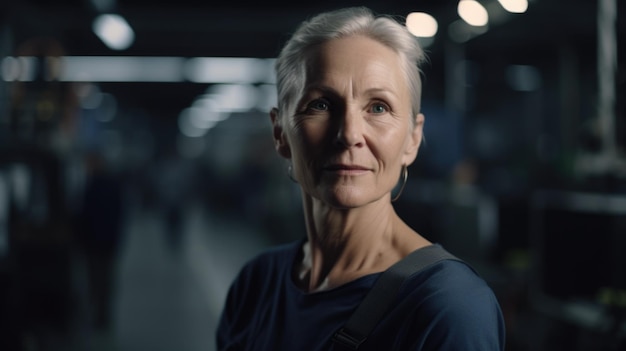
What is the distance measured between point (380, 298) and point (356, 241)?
7.4 inches

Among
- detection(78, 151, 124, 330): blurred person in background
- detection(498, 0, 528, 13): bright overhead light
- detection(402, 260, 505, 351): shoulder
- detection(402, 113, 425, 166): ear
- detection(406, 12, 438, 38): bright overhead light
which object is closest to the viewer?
detection(402, 260, 505, 351): shoulder

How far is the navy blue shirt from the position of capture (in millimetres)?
1006

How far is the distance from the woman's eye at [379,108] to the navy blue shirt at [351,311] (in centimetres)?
27

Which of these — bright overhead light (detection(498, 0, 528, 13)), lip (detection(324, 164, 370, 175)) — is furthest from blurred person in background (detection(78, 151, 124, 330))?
lip (detection(324, 164, 370, 175))

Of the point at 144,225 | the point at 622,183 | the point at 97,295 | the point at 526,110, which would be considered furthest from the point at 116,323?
the point at 526,110

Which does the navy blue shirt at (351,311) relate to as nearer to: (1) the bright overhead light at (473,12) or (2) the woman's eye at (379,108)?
(2) the woman's eye at (379,108)

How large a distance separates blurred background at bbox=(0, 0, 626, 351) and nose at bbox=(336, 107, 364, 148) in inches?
90.1

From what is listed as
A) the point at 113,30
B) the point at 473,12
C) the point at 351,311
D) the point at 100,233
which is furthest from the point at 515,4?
the point at 113,30

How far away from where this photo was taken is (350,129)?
1142 mm

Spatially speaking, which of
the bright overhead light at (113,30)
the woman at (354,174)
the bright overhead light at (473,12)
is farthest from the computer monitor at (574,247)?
the bright overhead light at (113,30)

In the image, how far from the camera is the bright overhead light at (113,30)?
11298 mm

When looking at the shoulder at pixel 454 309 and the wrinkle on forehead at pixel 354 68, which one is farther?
the wrinkle on forehead at pixel 354 68

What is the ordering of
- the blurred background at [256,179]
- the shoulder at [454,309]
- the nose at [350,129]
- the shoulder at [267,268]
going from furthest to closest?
1. the blurred background at [256,179]
2. the shoulder at [267,268]
3. the nose at [350,129]
4. the shoulder at [454,309]

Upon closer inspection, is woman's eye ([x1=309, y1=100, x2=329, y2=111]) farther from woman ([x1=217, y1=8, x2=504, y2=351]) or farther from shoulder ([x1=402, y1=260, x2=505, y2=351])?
shoulder ([x1=402, y1=260, x2=505, y2=351])
